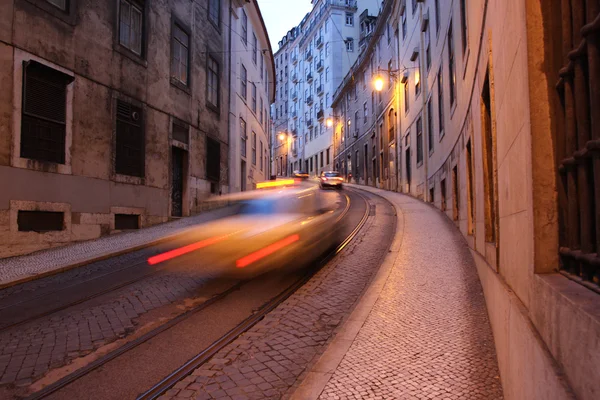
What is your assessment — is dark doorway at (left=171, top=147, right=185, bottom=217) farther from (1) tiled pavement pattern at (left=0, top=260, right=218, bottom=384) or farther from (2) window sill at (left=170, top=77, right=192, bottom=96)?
(1) tiled pavement pattern at (left=0, top=260, right=218, bottom=384)

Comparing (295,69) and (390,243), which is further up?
(295,69)

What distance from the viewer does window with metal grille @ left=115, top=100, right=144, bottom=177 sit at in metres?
13.8

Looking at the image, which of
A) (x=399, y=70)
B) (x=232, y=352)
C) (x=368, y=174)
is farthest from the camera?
(x=368, y=174)

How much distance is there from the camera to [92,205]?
1226cm

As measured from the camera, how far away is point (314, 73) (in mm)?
60688

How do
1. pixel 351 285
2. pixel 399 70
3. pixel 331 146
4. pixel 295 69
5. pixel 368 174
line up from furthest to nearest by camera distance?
pixel 295 69, pixel 331 146, pixel 368 174, pixel 399 70, pixel 351 285

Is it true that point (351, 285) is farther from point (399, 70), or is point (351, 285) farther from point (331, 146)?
point (331, 146)

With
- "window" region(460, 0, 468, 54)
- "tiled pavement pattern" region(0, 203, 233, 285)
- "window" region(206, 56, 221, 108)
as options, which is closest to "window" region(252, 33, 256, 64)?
"window" region(206, 56, 221, 108)

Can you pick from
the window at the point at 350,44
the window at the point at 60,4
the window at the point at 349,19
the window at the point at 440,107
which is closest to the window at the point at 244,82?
the window at the point at 440,107

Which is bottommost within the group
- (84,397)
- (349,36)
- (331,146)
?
(84,397)

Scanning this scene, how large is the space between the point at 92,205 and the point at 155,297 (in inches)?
262

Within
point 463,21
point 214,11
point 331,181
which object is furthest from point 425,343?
point 331,181

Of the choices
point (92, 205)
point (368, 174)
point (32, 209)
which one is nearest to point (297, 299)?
point (32, 209)

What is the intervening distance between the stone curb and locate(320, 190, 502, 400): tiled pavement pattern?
0.24 ft
